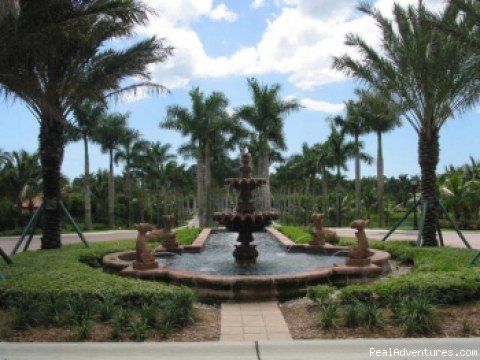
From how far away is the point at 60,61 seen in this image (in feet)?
42.9

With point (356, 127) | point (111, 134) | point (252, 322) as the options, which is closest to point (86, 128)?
point (111, 134)

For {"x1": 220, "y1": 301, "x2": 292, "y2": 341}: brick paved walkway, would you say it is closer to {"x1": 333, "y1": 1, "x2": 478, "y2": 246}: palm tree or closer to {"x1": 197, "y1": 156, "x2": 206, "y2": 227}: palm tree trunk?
{"x1": 333, "y1": 1, "x2": 478, "y2": 246}: palm tree

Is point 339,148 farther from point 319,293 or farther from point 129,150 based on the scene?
point 319,293

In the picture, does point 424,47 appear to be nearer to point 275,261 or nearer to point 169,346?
point 275,261

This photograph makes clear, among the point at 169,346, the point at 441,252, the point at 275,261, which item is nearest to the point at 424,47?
the point at 441,252

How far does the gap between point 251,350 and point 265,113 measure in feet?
90.6

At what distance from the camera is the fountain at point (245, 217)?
11.6 metres

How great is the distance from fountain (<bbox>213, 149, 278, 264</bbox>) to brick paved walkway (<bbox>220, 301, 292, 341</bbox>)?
3729 mm

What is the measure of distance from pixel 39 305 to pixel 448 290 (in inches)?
228

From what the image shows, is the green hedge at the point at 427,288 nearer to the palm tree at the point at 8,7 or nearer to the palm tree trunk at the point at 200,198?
the palm tree at the point at 8,7

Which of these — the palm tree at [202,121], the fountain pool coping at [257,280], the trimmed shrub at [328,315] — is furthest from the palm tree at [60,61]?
the palm tree at [202,121]

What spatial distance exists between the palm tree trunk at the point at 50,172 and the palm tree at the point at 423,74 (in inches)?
343

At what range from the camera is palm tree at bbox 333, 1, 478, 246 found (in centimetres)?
1344

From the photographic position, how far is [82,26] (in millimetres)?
11734
